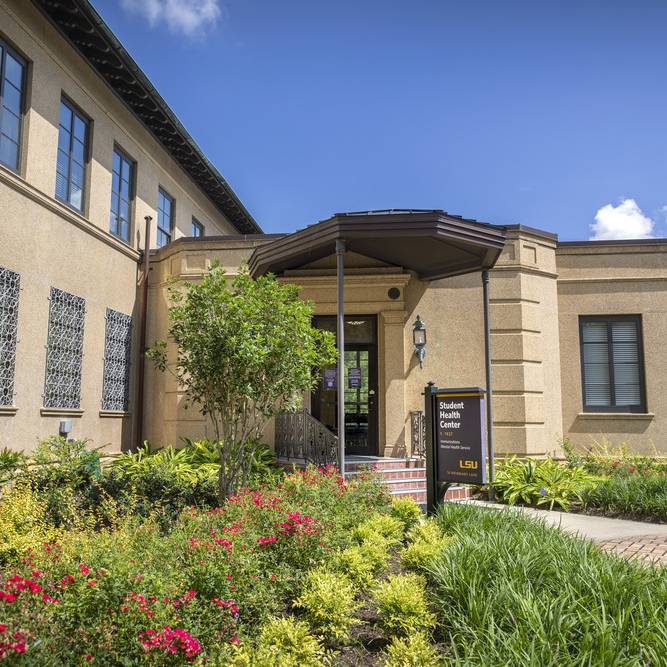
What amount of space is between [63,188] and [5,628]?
31.9 ft

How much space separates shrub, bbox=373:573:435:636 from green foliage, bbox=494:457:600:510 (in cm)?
573

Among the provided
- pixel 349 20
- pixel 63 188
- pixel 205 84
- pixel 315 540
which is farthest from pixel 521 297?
pixel 63 188

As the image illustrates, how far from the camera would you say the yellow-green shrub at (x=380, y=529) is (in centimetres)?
592

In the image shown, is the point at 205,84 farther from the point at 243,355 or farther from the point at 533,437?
the point at 533,437

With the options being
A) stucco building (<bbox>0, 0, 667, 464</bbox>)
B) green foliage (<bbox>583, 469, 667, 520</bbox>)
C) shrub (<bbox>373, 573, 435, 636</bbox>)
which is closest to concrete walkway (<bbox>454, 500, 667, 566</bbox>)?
green foliage (<bbox>583, 469, 667, 520</bbox>)

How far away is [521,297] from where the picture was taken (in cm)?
1202

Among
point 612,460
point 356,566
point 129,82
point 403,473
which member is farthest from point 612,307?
point 129,82

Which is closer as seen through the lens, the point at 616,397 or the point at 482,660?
the point at 482,660

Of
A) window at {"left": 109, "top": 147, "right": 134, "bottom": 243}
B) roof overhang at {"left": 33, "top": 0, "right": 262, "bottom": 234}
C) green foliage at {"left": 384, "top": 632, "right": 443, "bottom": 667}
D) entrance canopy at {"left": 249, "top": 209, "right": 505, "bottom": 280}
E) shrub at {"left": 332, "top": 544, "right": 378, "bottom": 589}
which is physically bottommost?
green foliage at {"left": 384, "top": 632, "right": 443, "bottom": 667}

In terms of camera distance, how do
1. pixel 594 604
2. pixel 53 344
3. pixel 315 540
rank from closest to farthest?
pixel 594 604 → pixel 315 540 → pixel 53 344

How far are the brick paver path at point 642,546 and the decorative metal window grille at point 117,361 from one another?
960 cm

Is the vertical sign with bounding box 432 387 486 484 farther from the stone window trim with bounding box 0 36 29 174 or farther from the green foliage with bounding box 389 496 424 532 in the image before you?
the stone window trim with bounding box 0 36 29 174

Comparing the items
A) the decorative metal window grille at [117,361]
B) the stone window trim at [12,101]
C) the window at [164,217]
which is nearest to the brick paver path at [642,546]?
the decorative metal window grille at [117,361]

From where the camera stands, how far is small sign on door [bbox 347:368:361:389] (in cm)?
1202
